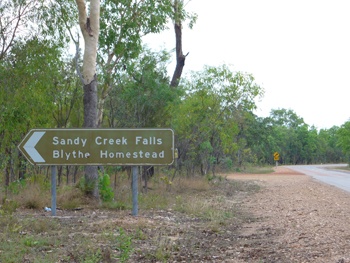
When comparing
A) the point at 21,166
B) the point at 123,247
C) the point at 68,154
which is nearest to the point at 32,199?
the point at 68,154

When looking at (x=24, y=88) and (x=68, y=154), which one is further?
(x=24, y=88)

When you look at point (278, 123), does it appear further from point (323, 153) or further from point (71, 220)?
point (71, 220)

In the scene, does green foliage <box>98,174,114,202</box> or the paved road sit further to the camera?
the paved road

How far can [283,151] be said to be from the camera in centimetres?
9994

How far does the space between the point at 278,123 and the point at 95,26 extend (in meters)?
108

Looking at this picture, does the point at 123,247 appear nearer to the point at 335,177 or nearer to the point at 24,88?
the point at 24,88

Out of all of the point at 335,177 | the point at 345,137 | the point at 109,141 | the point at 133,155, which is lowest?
the point at 335,177

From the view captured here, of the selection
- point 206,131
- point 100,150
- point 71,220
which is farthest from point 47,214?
point 206,131

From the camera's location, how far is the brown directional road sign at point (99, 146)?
8094 millimetres

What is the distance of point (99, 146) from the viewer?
8156 mm

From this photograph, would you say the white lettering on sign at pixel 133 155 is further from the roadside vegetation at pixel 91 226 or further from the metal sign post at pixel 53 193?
the roadside vegetation at pixel 91 226

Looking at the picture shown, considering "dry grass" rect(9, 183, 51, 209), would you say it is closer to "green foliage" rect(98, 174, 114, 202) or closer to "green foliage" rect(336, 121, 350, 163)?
"green foliage" rect(98, 174, 114, 202)

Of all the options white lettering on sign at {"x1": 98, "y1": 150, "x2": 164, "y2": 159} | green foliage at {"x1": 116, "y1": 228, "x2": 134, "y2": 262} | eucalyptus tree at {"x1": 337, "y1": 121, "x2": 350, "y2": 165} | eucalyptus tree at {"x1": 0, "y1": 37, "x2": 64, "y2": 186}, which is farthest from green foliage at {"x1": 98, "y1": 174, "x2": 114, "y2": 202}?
eucalyptus tree at {"x1": 337, "y1": 121, "x2": 350, "y2": 165}

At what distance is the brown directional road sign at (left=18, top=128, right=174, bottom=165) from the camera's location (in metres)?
8.09
